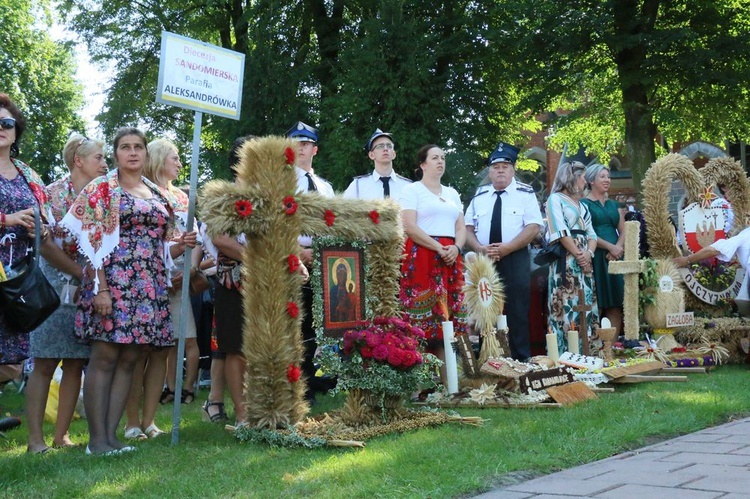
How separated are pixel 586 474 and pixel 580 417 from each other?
1.61m

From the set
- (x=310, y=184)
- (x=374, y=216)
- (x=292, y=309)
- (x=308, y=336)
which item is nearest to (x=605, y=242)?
(x=310, y=184)

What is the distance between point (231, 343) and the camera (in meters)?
6.36

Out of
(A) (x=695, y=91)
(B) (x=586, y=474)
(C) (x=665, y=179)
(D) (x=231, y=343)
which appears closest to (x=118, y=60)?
(A) (x=695, y=91)

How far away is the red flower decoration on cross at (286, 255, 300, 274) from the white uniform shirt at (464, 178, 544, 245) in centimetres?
357

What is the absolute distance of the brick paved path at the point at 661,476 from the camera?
4008mm

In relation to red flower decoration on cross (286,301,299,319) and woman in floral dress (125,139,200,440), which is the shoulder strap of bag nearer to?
woman in floral dress (125,139,200,440)

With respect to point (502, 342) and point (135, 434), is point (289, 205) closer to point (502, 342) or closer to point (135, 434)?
point (135, 434)

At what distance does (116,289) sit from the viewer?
5.55 m

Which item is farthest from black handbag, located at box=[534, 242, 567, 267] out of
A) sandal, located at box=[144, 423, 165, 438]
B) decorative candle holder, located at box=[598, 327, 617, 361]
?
sandal, located at box=[144, 423, 165, 438]

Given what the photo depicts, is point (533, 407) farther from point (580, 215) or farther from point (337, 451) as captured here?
point (580, 215)

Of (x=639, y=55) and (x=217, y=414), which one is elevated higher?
(x=639, y=55)

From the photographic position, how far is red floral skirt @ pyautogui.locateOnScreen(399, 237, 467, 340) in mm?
7516

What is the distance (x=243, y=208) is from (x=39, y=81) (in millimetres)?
32183

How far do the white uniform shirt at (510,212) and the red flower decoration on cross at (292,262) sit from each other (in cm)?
357
